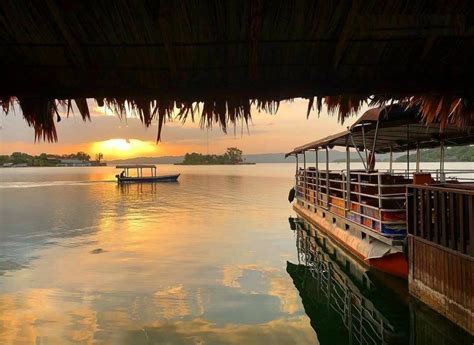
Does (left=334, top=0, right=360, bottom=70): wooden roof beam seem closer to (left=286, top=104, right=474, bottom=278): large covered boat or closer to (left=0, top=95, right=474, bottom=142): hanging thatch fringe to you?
(left=0, top=95, right=474, bottom=142): hanging thatch fringe

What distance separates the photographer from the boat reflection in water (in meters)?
6.14

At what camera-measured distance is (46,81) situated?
113 inches

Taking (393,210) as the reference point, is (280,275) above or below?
below

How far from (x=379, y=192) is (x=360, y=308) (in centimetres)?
251

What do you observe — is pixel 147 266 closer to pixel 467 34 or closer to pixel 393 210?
pixel 393 210

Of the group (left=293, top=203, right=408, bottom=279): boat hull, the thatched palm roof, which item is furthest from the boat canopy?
the thatched palm roof

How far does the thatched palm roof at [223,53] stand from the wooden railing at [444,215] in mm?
2542

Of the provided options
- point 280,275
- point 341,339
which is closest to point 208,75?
point 341,339

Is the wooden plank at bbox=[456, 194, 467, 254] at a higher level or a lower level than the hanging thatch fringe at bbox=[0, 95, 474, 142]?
lower

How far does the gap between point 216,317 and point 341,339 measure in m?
2.11

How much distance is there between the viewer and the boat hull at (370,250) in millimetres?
8604

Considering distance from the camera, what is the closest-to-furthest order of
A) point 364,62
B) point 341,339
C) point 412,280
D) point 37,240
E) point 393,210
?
point 364,62 < point 341,339 < point 412,280 < point 393,210 < point 37,240

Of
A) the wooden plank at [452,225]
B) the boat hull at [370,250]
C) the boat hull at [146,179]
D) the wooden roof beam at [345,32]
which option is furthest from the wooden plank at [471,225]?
the boat hull at [146,179]

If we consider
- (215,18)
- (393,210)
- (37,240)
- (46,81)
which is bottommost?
(37,240)
